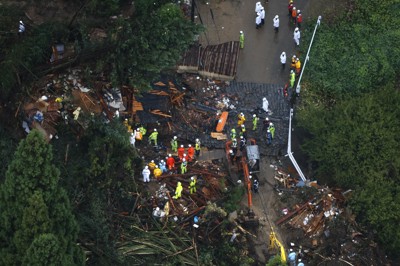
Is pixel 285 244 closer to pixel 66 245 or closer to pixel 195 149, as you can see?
pixel 195 149

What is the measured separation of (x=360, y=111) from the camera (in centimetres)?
4100

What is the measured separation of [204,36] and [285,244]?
13223mm

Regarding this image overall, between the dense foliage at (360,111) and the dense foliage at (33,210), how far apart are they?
49.7 feet

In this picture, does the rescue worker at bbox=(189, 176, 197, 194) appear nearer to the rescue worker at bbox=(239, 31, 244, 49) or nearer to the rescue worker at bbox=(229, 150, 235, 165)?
the rescue worker at bbox=(229, 150, 235, 165)

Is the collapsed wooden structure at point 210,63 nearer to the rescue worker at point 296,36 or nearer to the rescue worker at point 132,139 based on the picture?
the rescue worker at point 296,36

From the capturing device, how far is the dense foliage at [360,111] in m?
39.4

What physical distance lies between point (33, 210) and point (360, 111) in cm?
1806

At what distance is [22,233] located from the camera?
3009cm

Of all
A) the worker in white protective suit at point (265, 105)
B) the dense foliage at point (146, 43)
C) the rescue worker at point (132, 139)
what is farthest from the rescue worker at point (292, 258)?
the dense foliage at point (146, 43)

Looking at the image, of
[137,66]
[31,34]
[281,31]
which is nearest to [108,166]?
[137,66]

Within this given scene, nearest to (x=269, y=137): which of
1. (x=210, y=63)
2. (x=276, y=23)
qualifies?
(x=210, y=63)

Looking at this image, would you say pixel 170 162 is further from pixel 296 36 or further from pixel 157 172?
pixel 296 36

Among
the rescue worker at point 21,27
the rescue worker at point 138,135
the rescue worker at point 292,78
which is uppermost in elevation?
the rescue worker at point 21,27

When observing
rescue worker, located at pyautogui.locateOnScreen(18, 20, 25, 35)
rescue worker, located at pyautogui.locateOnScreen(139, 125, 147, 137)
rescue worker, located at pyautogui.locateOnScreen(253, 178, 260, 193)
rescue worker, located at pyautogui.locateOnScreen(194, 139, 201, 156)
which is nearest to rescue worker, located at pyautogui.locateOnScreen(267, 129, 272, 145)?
rescue worker, located at pyautogui.locateOnScreen(253, 178, 260, 193)
